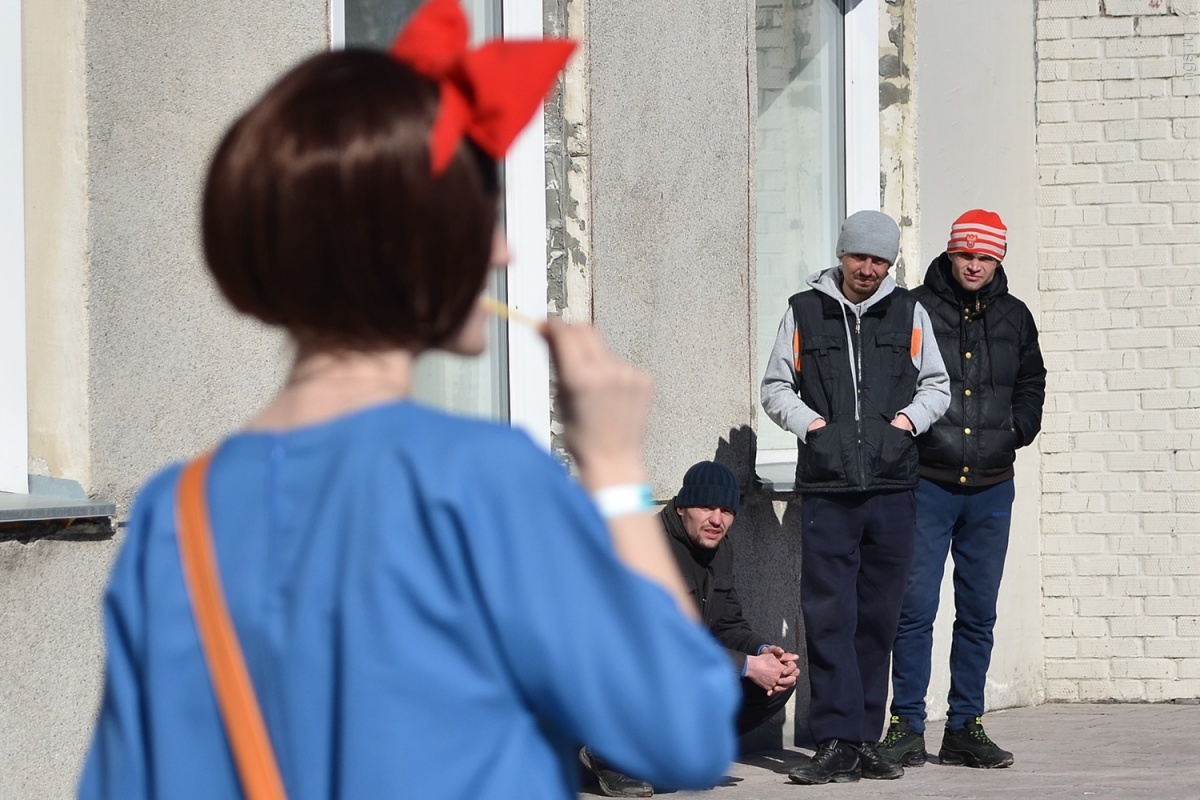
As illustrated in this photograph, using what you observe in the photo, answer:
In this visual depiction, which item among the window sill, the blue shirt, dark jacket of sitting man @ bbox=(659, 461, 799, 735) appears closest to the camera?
the blue shirt

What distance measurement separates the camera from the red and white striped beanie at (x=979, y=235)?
647cm

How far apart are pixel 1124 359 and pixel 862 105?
1.94 meters

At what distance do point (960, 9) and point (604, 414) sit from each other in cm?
742

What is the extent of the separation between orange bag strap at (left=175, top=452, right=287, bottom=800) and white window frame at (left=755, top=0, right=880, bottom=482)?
22.5ft

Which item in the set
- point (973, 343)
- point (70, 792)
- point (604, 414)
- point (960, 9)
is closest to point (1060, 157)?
point (960, 9)

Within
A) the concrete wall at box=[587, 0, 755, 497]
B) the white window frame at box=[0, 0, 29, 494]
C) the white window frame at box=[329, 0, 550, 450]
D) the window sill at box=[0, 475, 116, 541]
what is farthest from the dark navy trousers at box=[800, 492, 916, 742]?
the white window frame at box=[0, 0, 29, 494]

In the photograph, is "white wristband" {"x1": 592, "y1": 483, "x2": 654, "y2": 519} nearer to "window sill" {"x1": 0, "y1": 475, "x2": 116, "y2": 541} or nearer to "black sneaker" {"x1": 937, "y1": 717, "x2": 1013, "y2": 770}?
"window sill" {"x1": 0, "y1": 475, "x2": 116, "y2": 541}

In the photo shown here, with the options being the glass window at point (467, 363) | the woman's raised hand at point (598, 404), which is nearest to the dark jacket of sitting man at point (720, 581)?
the glass window at point (467, 363)

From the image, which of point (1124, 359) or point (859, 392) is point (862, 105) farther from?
point (859, 392)

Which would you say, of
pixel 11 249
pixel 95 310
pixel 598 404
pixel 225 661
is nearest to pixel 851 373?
pixel 95 310

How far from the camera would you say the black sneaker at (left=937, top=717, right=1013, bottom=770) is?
6.75 m

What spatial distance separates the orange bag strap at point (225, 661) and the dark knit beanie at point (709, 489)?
4.61 meters

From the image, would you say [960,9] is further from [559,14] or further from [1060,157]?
[559,14]

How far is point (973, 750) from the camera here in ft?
22.2
